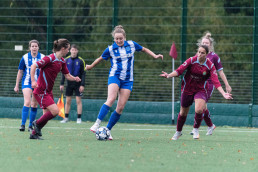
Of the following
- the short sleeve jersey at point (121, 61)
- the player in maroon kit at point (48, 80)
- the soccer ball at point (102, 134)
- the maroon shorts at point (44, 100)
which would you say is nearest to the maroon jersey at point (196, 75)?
the short sleeve jersey at point (121, 61)

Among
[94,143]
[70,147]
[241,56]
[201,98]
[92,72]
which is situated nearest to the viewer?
[70,147]

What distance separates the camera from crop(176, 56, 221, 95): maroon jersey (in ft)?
33.3

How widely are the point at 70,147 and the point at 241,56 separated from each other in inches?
426

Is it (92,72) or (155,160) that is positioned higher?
(92,72)

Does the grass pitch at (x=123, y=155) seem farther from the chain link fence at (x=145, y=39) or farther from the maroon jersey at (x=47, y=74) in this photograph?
the chain link fence at (x=145, y=39)

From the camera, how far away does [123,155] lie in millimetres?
7547

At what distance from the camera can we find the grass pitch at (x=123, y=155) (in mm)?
6531

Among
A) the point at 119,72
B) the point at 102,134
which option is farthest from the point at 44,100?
the point at 119,72

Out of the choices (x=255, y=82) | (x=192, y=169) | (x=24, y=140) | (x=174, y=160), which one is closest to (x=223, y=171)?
(x=192, y=169)

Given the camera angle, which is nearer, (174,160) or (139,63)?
(174,160)

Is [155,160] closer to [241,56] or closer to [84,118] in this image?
[84,118]

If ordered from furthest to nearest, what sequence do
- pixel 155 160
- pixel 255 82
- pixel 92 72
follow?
pixel 92 72
pixel 255 82
pixel 155 160

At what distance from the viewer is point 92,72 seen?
1695cm

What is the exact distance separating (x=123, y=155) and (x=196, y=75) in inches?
124
